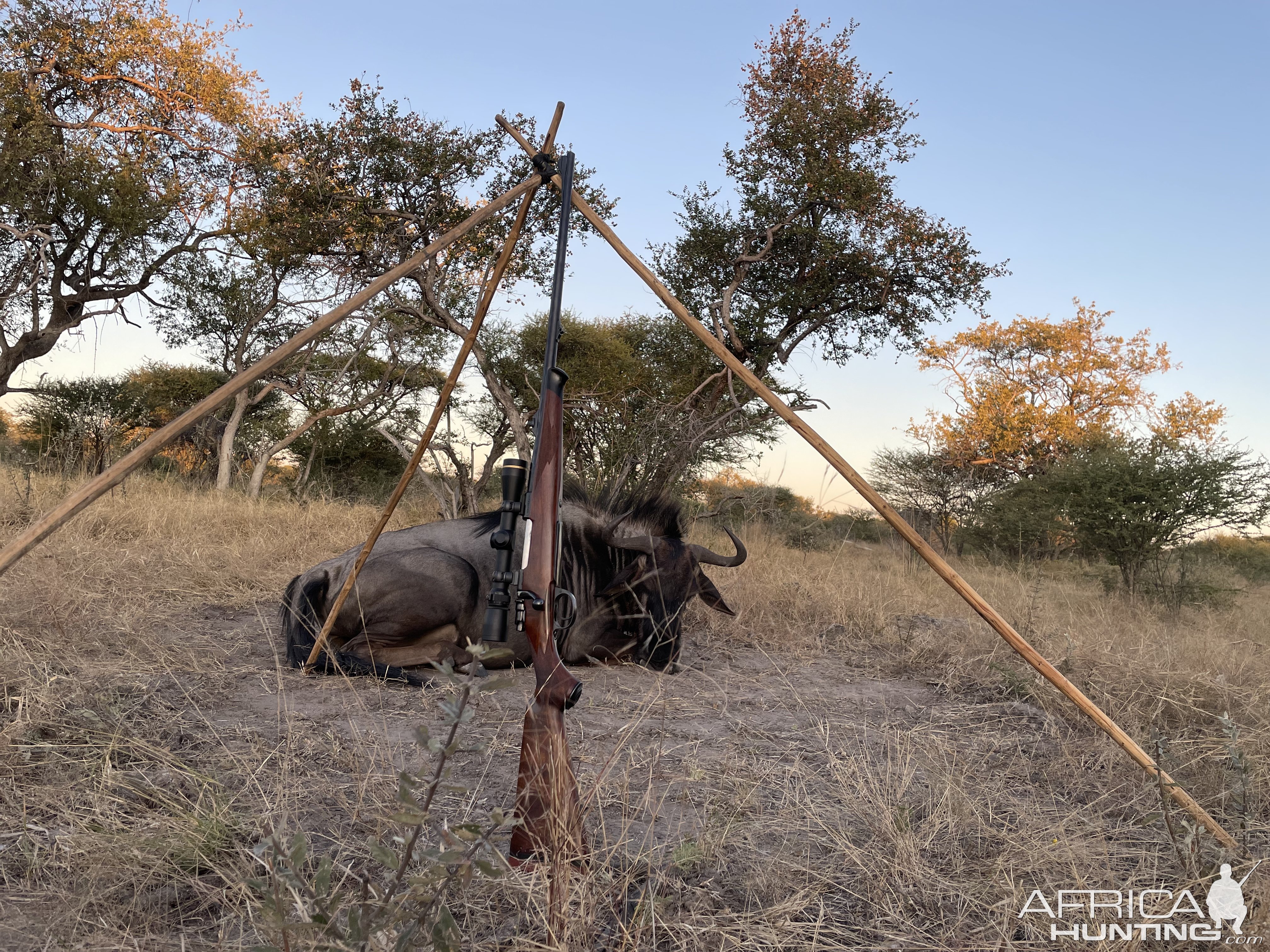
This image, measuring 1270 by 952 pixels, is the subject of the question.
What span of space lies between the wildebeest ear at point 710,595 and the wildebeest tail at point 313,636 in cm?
199

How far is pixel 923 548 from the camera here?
10.00 feet

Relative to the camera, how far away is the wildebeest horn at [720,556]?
5730 millimetres

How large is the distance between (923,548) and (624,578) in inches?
105

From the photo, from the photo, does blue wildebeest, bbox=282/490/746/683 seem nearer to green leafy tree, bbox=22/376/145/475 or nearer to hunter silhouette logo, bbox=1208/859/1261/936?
hunter silhouette logo, bbox=1208/859/1261/936

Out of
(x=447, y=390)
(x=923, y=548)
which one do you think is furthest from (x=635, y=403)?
(x=923, y=548)

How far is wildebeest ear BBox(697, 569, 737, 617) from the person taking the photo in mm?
5535

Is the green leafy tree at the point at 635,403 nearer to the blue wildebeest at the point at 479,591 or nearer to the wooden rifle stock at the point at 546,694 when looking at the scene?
the blue wildebeest at the point at 479,591

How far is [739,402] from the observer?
40.8 feet

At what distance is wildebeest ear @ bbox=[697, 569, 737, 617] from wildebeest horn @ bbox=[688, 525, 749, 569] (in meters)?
0.16

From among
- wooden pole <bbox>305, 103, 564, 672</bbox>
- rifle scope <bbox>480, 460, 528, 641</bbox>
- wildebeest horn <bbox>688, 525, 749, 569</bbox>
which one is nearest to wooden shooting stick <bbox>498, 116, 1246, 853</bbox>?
wooden pole <bbox>305, 103, 564, 672</bbox>

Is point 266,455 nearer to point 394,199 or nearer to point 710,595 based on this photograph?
point 394,199

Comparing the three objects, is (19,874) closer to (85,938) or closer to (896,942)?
(85,938)

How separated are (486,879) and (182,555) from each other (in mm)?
6221

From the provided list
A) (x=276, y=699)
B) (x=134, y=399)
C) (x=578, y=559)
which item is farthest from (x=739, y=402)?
(x=134, y=399)
